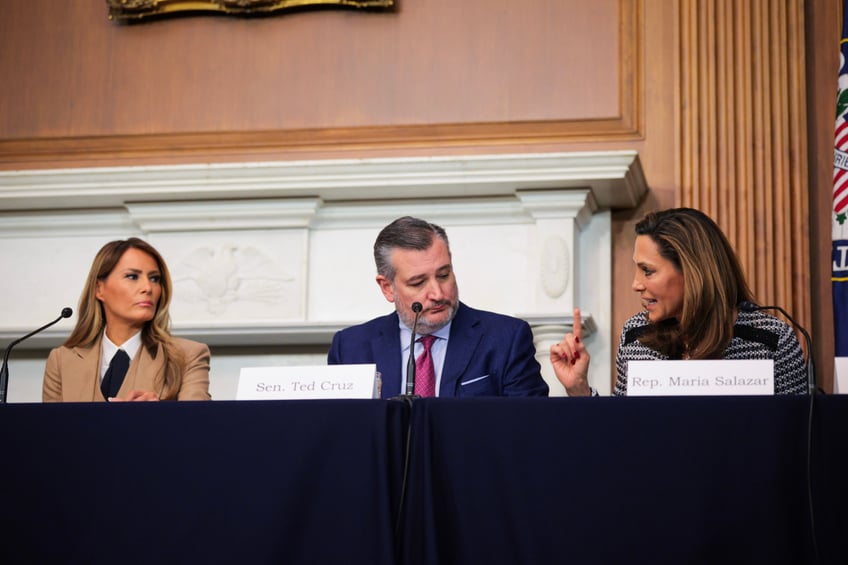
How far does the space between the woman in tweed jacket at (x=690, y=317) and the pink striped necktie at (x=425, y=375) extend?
0.46 metres

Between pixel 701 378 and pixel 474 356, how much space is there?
42.7 inches

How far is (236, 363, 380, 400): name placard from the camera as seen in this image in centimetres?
261

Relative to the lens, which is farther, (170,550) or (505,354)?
(505,354)

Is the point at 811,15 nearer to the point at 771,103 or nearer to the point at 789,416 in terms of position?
the point at 771,103

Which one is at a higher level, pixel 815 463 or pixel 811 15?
pixel 811 15

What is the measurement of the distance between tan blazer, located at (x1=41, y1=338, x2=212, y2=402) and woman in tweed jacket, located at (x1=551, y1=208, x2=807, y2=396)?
1264mm

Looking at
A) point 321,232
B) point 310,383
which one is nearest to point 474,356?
point 310,383

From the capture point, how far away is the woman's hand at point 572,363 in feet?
10.2

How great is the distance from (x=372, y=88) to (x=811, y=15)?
178 centimetres

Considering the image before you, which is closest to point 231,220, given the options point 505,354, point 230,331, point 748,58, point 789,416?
point 230,331

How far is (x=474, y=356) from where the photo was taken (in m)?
3.48

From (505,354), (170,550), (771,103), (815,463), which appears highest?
(771,103)

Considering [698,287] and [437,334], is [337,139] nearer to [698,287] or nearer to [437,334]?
[437,334]

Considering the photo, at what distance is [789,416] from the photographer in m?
2.31
